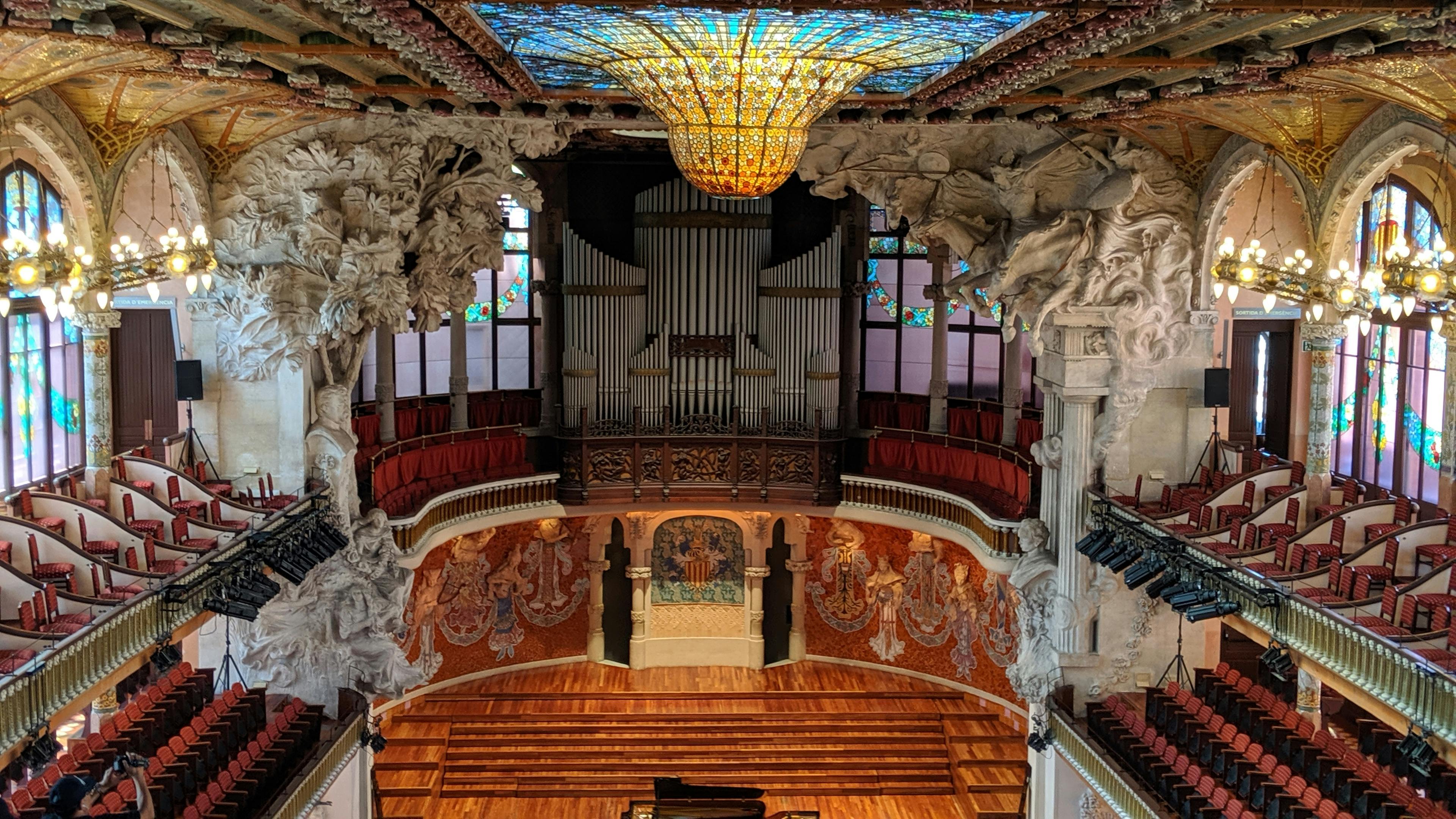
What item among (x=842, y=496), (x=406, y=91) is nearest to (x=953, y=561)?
(x=842, y=496)

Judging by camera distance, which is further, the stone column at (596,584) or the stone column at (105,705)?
the stone column at (596,584)

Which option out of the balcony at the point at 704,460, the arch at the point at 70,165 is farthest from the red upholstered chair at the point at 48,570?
the balcony at the point at 704,460

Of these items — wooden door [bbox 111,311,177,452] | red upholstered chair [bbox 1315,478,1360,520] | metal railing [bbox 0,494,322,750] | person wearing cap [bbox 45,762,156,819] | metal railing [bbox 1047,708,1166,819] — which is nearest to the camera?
person wearing cap [bbox 45,762,156,819]

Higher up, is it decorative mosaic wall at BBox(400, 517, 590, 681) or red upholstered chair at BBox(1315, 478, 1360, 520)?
red upholstered chair at BBox(1315, 478, 1360, 520)

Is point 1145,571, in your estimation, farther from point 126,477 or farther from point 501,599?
point 501,599

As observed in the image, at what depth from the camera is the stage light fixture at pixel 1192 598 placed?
15.0 meters

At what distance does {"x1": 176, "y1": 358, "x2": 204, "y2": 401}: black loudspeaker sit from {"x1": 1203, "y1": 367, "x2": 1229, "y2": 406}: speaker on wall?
1271 centimetres

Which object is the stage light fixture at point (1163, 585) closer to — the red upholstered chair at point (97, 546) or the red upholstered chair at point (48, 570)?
the red upholstered chair at point (97, 546)

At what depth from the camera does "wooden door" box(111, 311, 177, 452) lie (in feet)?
69.9

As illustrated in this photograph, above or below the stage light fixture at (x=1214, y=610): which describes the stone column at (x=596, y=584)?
below

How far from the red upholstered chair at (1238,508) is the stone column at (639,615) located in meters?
10.9

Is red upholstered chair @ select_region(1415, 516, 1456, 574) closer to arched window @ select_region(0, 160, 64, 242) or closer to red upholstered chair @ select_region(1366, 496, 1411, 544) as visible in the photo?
red upholstered chair @ select_region(1366, 496, 1411, 544)

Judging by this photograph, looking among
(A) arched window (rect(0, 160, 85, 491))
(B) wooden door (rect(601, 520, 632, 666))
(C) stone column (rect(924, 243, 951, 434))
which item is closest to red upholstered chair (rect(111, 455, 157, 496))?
(A) arched window (rect(0, 160, 85, 491))

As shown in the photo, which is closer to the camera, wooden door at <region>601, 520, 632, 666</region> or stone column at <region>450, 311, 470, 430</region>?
stone column at <region>450, 311, 470, 430</region>
